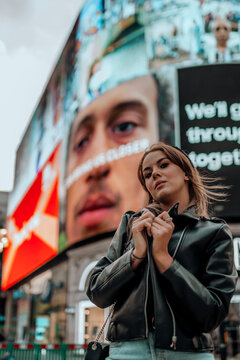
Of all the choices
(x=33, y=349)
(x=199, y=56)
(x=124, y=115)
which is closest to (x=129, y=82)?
(x=124, y=115)

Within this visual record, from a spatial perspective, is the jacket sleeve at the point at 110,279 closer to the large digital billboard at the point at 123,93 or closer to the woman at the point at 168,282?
the woman at the point at 168,282

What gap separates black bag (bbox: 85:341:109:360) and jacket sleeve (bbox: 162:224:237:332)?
0.32m

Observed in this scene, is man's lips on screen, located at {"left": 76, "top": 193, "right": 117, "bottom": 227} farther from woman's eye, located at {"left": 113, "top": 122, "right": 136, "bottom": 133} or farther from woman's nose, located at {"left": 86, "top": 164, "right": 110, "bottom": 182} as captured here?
woman's eye, located at {"left": 113, "top": 122, "right": 136, "bottom": 133}

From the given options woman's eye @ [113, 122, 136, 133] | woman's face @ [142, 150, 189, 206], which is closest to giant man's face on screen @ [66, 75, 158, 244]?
woman's eye @ [113, 122, 136, 133]

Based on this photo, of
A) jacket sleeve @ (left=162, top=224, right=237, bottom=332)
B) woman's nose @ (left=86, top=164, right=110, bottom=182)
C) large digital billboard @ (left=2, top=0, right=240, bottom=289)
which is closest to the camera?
jacket sleeve @ (left=162, top=224, right=237, bottom=332)

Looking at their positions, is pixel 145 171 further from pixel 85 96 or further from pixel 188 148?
pixel 85 96

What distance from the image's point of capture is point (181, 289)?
56.2 inches

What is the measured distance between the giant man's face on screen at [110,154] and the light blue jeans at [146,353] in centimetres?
1429

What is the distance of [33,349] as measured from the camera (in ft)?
31.5

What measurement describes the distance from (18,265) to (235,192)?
17.8 m

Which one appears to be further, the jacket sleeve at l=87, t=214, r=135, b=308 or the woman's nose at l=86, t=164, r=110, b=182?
the woman's nose at l=86, t=164, r=110, b=182

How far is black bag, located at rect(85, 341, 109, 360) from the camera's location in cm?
159

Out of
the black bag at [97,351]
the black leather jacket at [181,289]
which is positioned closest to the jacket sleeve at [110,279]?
the black leather jacket at [181,289]

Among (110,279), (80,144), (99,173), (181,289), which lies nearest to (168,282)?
(181,289)
